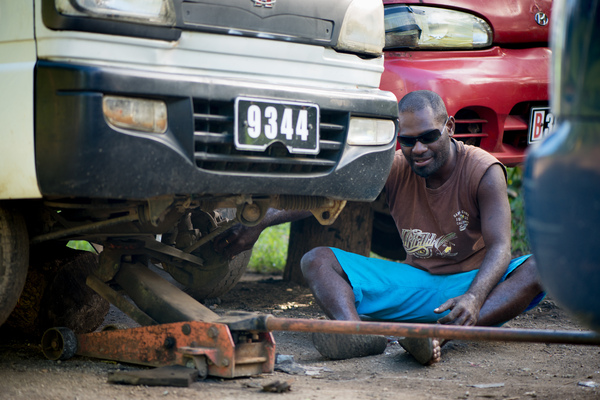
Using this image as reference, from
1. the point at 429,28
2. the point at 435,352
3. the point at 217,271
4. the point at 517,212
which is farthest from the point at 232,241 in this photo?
the point at 517,212

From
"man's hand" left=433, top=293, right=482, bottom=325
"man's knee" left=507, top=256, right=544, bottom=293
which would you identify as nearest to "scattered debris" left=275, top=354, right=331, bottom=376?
"man's hand" left=433, top=293, right=482, bottom=325

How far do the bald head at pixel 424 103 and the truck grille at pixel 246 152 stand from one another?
745 mm

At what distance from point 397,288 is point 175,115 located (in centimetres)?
162

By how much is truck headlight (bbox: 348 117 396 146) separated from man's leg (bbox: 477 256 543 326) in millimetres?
903

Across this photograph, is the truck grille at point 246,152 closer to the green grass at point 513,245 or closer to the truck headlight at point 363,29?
the truck headlight at point 363,29

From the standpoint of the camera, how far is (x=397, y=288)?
131 inches

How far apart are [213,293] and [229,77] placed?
79.7 inches

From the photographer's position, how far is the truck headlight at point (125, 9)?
205cm

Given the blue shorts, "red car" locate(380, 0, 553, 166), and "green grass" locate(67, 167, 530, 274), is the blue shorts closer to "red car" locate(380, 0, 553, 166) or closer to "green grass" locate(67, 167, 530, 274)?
"red car" locate(380, 0, 553, 166)

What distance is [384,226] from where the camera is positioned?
469cm

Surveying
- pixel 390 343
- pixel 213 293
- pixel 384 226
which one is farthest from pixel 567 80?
pixel 384 226

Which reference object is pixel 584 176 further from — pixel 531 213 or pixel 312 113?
pixel 312 113

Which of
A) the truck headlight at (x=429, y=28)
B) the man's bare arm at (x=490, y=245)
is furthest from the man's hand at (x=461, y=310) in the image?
the truck headlight at (x=429, y=28)

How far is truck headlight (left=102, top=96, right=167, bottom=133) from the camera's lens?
2.07m
